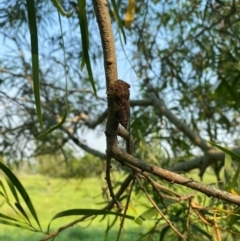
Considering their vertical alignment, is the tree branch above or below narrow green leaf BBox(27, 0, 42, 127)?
below

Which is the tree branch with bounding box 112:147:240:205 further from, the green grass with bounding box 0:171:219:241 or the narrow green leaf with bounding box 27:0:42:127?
the green grass with bounding box 0:171:219:241

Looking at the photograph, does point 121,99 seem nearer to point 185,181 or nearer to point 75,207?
point 185,181

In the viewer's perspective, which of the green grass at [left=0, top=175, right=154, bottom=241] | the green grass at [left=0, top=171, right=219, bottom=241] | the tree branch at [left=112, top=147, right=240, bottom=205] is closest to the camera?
the tree branch at [left=112, top=147, right=240, bottom=205]

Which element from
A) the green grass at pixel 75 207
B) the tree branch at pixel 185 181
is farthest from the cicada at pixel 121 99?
the green grass at pixel 75 207

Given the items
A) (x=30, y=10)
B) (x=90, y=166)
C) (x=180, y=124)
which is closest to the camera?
(x=30, y=10)

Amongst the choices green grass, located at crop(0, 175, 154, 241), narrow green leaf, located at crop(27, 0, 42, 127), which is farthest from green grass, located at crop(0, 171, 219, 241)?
narrow green leaf, located at crop(27, 0, 42, 127)

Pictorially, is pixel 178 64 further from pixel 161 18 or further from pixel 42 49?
pixel 42 49

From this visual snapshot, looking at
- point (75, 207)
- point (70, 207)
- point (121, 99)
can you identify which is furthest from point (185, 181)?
point (70, 207)

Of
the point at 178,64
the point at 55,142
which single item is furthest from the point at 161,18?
the point at 55,142
